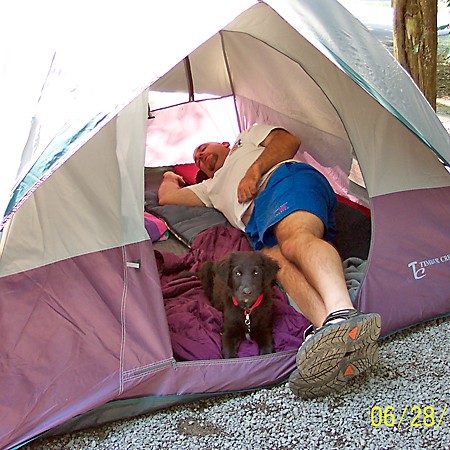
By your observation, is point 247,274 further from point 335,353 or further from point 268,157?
point 268,157

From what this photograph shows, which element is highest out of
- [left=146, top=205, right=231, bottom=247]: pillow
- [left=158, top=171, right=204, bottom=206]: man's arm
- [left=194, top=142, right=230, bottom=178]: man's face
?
[left=194, top=142, right=230, bottom=178]: man's face

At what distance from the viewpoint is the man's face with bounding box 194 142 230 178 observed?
3.21 m

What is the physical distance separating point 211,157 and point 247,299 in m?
1.35

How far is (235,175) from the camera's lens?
9.39 feet

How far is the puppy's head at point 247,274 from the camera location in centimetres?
199

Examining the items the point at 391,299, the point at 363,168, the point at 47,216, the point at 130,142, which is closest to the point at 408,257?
the point at 391,299

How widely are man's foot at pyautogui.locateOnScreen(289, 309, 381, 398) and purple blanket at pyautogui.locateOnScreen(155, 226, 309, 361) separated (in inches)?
9.7

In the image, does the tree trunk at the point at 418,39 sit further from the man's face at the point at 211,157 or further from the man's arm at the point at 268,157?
the man's face at the point at 211,157

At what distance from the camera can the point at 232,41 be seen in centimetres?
324

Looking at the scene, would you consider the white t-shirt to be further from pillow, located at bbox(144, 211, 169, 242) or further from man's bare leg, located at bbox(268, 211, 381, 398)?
man's bare leg, located at bbox(268, 211, 381, 398)

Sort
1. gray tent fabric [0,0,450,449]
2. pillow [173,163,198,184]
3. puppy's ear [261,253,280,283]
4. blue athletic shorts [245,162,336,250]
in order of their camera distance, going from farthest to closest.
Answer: pillow [173,163,198,184] → blue athletic shorts [245,162,336,250] → puppy's ear [261,253,280,283] → gray tent fabric [0,0,450,449]

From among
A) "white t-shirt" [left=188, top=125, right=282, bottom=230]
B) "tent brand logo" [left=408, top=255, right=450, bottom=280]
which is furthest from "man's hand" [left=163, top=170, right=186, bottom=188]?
"tent brand logo" [left=408, top=255, right=450, bottom=280]

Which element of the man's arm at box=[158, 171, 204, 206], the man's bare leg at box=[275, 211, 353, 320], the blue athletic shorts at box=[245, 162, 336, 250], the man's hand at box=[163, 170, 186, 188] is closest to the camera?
the man's bare leg at box=[275, 211, 353, 320]

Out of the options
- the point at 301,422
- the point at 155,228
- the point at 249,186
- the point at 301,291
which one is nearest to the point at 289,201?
the point at 249,186
